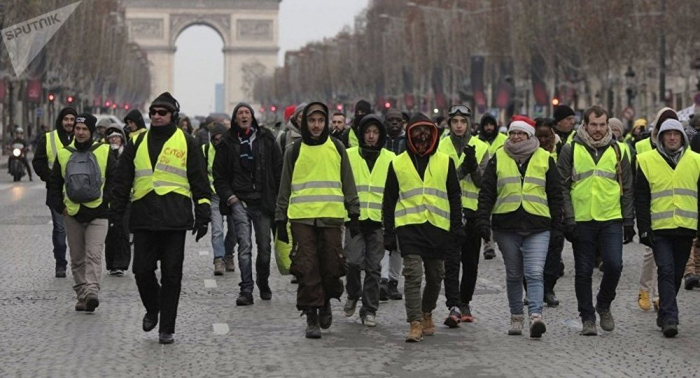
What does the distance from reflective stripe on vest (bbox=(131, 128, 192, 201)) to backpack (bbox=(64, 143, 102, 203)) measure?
6.60ft

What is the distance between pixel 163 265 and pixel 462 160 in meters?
3.52

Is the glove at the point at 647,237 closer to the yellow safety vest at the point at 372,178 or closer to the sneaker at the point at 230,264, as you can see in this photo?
the yellow safety vest at the point at 372,178

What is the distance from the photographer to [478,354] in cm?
1195

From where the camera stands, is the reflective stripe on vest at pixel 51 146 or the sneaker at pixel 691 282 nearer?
the reflective stripe on vest at pixel 51 146

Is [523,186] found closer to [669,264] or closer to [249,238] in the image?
[669,264]

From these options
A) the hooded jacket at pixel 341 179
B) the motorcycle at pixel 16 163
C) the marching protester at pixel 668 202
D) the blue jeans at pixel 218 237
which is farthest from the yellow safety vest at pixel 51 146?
the motorcycle at pixel 16 163

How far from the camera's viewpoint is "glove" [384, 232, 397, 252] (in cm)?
1263

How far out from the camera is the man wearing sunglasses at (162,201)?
1254 cm

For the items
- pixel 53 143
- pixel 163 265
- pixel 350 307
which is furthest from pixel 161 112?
pixel 53 143

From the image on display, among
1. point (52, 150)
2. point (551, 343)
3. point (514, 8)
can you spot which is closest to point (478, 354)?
point (551, 343)

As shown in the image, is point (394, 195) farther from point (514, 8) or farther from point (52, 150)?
point (514, 8)

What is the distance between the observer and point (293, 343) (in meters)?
12.6

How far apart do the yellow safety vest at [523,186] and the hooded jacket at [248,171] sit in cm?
258

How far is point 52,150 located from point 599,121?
5.53m
